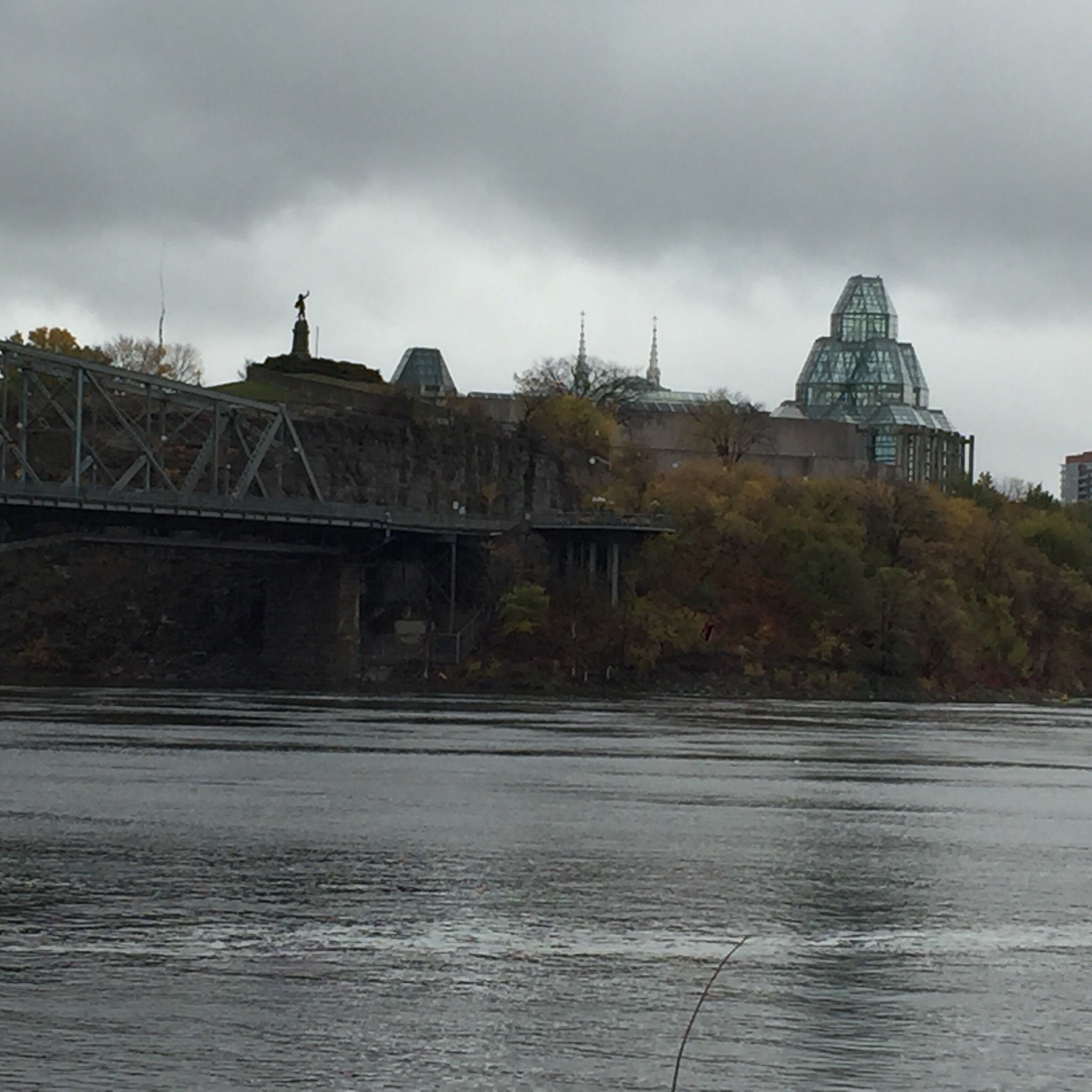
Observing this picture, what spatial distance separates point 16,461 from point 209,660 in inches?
878

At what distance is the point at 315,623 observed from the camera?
132250 mm

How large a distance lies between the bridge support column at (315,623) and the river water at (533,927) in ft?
245

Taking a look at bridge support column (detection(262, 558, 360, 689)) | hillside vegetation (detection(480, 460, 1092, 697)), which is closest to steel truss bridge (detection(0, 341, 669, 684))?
bridge support column (detection(262, 558, 360, 689))

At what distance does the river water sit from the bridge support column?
245 feet

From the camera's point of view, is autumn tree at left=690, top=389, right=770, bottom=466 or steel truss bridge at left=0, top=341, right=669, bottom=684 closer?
steel truss bridge at left=0, top=341, right=669, bottom=684

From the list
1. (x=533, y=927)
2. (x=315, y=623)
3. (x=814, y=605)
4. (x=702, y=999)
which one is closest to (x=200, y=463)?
(x=315, y=623)

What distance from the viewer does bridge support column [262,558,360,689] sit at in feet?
431

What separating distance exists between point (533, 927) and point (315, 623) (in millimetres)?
105887

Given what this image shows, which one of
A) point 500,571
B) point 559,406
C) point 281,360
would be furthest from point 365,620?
point 281,360

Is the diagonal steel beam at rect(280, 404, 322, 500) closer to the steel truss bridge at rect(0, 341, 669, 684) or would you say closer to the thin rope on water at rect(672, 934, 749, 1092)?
the steel truss bridge at rect(0, 341, 669, 684)

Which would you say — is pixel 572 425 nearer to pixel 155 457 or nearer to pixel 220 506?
pixel 155 457

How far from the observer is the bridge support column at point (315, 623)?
13150 centimetres

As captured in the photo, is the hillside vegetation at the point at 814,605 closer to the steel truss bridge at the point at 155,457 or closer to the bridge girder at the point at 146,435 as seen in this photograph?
the steel truss bridge at the point at 155,457

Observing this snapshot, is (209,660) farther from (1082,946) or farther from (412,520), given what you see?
(1082,946)
